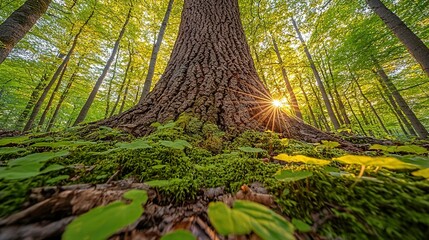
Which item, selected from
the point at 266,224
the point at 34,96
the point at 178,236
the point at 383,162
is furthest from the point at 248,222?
the point at 34,96

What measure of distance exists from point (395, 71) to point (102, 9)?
16.2 metres

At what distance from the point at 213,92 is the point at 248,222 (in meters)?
1.48

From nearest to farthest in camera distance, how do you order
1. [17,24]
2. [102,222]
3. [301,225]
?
[102,222]
[301,225]
[17,24]

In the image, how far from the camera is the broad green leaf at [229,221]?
0.44 m

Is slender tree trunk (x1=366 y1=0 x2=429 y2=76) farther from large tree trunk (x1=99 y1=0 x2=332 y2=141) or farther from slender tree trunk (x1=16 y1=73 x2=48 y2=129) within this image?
slender tree trunk (x1=16 y1=73 x2=48 y2=129)

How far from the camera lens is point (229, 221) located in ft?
1.50

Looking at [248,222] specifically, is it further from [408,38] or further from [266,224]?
[408,38]

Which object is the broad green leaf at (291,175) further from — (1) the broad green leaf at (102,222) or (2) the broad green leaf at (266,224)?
(1) the broad green leaf at (102,222)

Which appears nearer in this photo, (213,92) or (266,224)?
(266,224)

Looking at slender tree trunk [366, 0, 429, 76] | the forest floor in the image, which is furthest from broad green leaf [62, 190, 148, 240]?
slender tree trunk [366, 0, 429, 76]

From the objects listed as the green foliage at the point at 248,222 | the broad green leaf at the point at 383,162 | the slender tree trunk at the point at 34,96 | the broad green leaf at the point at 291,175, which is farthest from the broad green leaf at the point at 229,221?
the slender tree trunk at the point at 34,96

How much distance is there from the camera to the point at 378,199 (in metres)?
0.60

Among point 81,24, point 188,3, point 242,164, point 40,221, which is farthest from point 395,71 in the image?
point 81,24

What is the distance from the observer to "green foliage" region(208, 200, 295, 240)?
0.44 m
